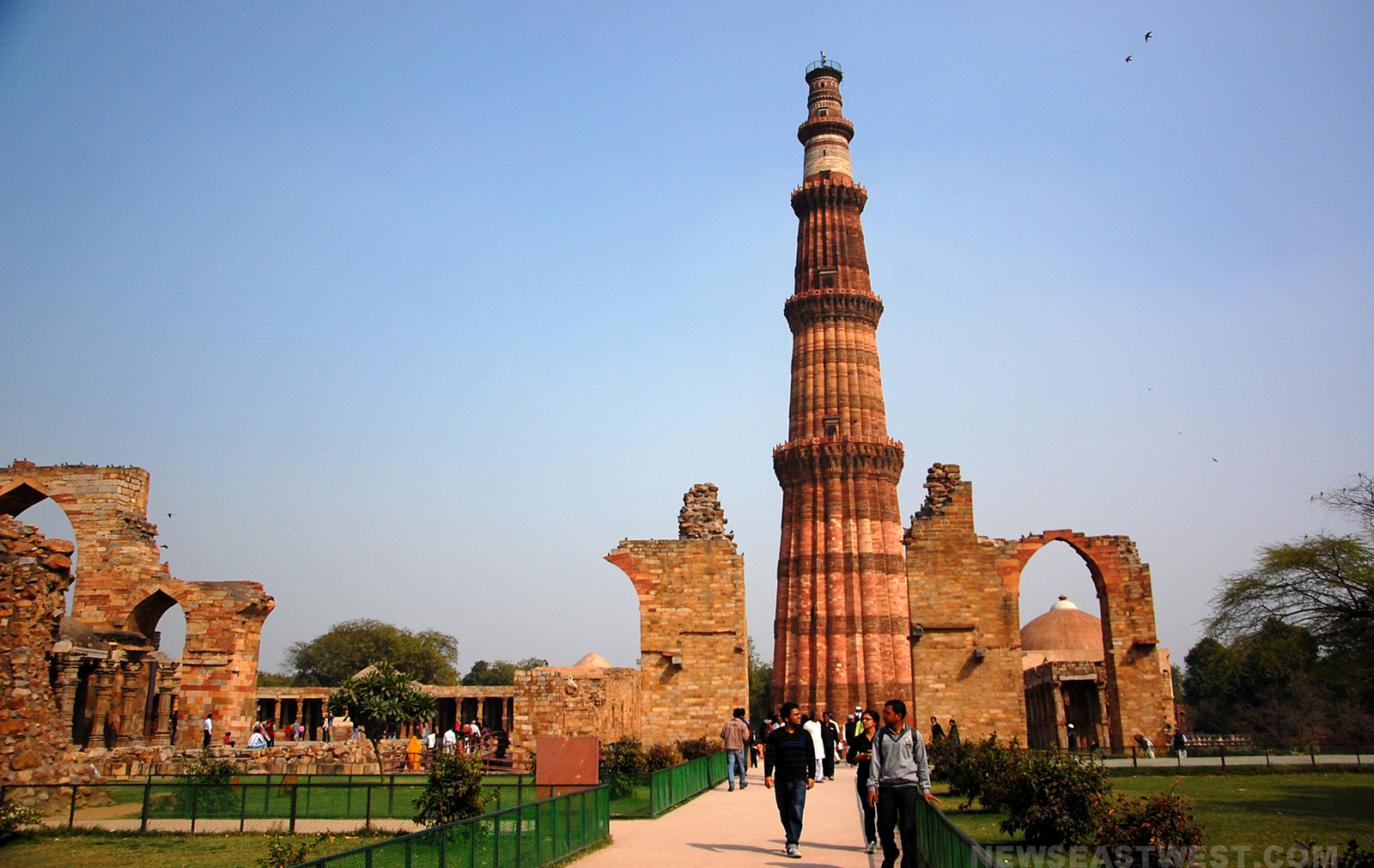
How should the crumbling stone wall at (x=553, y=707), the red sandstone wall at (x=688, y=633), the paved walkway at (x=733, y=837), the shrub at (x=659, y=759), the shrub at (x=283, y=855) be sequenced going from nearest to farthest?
the shrub at (x=283, y=855), the paved walkway at (x=733, y=837), the shrub at (x=659, y=759), the crumbling stone wall at (x=553, y=707), the red sandstone wall at (x=688, y=633)

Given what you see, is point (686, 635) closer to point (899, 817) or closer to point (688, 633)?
point (688, 633)

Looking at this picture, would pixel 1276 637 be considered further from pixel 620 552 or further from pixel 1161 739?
pixel 620 552

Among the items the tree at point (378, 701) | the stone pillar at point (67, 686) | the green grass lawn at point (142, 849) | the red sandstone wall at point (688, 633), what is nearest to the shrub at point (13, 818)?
the green grass lawn at point (142, 849)

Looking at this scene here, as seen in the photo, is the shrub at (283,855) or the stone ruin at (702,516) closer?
the shrub at (283,855)

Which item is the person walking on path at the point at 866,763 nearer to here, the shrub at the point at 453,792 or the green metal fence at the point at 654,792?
the green metal fence at the point at 654,792

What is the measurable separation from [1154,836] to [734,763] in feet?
29.3

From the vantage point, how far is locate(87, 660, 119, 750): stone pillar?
67.2 ft

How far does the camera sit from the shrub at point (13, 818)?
10422mm

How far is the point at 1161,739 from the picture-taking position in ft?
76.5

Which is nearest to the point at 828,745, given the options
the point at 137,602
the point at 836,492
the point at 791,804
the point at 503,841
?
the point at 791,804

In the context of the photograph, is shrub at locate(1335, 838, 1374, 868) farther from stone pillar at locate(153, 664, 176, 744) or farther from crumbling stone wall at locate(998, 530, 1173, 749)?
stone pillar at locate(153, 664, 176, 744)

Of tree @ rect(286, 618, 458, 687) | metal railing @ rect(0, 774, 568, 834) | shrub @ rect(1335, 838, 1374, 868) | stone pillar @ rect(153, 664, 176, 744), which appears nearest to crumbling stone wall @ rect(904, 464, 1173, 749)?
metal railing @ rect(0, 774, 568, 834)


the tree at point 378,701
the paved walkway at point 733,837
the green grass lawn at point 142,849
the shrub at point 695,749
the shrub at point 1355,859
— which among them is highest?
the tree at point 378,701

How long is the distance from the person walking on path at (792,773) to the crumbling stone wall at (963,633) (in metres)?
15.3
